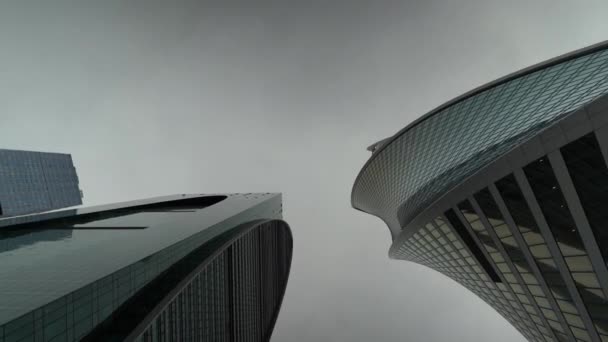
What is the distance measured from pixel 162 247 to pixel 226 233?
21.8 metres

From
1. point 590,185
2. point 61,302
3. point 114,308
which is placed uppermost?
point 590,185

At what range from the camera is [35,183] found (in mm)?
128250

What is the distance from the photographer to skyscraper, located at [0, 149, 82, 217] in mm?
116812

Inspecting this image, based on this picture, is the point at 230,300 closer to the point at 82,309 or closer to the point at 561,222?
the point at 82,309

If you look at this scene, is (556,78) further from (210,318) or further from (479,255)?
(210,318)

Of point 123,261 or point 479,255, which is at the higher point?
point 123,261

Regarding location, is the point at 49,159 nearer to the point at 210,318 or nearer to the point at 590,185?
the point at 210,318

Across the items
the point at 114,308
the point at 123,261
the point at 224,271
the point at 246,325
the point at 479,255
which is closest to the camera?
the point at 114,308

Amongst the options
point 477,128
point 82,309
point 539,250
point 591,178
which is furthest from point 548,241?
point 82,309

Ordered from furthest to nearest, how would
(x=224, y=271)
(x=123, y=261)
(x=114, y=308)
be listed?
(x=224, y=271) → (x=123, y=261) → (x=114, y=308)

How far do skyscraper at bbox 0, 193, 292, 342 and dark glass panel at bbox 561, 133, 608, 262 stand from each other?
93.7 feet

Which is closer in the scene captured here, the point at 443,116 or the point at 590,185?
the point at 590,185

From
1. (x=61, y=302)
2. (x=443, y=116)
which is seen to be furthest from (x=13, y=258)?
(x=443, y=116)

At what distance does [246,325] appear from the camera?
6631 centimetres
